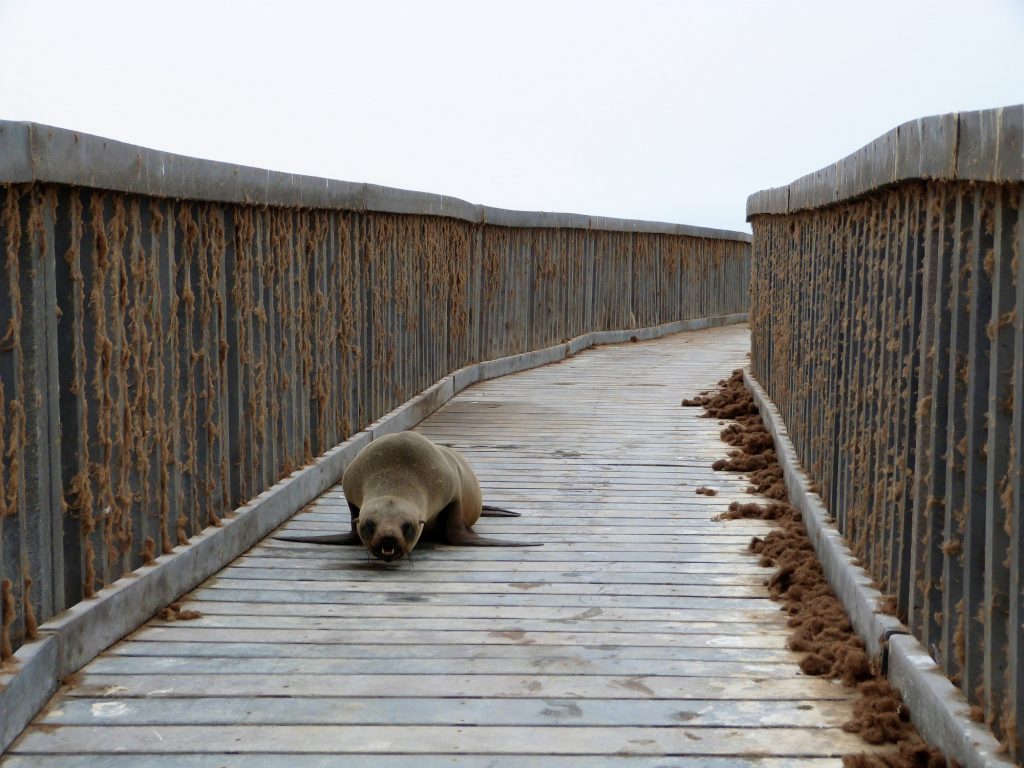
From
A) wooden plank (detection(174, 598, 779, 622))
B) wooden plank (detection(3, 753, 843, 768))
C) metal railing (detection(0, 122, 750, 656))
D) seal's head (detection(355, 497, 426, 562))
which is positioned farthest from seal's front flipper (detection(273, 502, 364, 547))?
wooden plank (detection(3, 753, 843, 768))

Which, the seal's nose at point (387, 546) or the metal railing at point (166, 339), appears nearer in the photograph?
the metal railing at point (166, 339)

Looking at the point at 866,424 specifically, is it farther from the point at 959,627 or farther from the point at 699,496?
the point at 699,496

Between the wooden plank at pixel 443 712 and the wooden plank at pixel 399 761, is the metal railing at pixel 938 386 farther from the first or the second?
the wooden plank at pixel 399 761

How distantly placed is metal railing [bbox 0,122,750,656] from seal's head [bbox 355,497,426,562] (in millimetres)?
718

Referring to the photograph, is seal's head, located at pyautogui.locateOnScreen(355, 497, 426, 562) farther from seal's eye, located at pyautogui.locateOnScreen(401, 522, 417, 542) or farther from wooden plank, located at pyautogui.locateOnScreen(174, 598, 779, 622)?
wooden plank, located at pyautogui.locateOnScreen(174, 598, 779, 622)

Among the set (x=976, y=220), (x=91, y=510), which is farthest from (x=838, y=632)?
(x=91, y=510)

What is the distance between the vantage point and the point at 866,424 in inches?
222

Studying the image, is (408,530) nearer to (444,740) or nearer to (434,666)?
(434,666)

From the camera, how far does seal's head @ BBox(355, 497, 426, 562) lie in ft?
20.5

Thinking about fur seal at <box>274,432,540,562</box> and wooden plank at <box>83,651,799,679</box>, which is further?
fur seal at <box>274,432,540,562</box>

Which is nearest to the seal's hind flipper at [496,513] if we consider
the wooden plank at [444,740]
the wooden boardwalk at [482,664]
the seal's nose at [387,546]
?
the wooden boardwalk at [482,664]

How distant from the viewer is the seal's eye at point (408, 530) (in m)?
6.33

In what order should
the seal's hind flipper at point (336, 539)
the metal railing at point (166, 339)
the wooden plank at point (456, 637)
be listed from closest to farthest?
the metal railing at point (166, 339)
the wooden plank at point (456, 637)
the seal's hind flipper at point (336, 539)

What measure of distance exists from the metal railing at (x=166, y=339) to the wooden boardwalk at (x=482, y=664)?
408mm
